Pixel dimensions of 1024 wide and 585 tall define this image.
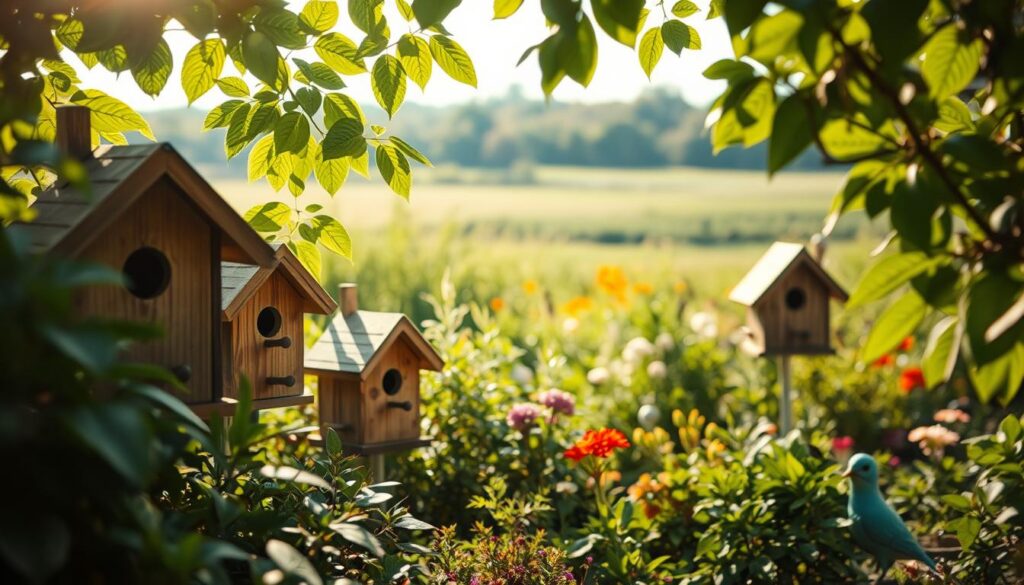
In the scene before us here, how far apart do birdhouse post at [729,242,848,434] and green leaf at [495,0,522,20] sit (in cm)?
280

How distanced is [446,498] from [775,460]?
129 centimetres

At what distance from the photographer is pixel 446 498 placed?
12.7ft

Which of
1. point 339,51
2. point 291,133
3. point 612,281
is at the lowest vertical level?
point 291,133

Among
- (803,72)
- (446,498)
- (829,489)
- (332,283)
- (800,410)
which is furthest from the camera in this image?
(332,283)

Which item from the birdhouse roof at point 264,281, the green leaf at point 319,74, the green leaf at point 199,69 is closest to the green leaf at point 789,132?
the green leaf at point 319,74

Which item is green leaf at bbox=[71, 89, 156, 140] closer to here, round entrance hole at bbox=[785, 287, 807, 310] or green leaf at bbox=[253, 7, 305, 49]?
green leaf at bbox=[253, 7, 305, 49]

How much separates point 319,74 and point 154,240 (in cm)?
59

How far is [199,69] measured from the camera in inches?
98.3

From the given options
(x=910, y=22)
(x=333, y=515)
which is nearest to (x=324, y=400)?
(x=333, y=515)

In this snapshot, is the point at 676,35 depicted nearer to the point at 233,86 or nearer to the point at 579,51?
the point at 579,51

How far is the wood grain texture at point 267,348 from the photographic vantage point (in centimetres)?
290

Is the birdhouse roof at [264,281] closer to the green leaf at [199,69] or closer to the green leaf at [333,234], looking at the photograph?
the green leaf at [333,234]

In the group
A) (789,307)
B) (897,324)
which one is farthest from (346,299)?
(897,324)

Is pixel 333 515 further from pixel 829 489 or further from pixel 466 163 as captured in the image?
pixel 466 163
